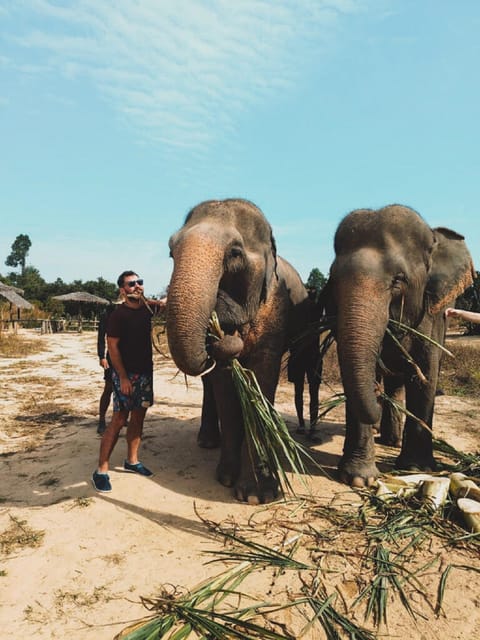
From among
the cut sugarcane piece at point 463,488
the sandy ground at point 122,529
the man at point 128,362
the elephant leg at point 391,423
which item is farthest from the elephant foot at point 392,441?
the man at point 128,362

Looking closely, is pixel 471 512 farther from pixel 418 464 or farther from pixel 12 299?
pixel 12 299

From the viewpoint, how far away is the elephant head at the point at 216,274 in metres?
3.13

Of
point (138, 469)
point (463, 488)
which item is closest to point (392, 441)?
point (463, 488)

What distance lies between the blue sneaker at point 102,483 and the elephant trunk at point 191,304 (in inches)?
60.0

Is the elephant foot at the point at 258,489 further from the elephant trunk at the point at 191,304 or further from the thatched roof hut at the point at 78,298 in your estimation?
the thatched roof hut at the point at 78,298

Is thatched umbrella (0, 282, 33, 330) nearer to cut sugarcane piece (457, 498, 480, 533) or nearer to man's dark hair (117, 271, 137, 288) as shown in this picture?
man's dark hair (117, 271, 137, 288)

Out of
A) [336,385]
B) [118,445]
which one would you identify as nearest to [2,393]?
[118,445]

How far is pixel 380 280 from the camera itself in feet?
12.4

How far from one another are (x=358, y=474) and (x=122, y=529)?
7.05 feet

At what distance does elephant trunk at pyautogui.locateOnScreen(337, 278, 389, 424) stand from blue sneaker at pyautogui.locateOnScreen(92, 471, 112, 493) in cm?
220

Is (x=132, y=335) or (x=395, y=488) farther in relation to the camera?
(x=132, y=335)

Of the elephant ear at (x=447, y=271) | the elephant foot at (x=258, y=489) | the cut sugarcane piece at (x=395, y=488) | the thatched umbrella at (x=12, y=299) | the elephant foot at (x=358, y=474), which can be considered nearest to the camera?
the cut sugarcane piece at (x=395, y=488)

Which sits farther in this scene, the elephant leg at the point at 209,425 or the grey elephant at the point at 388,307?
the elephant leg at the point at 209,425

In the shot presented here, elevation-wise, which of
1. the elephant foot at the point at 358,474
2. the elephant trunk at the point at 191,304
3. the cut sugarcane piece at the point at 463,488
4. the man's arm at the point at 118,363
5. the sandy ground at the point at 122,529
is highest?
the elephant trunk at the point at 191,304
